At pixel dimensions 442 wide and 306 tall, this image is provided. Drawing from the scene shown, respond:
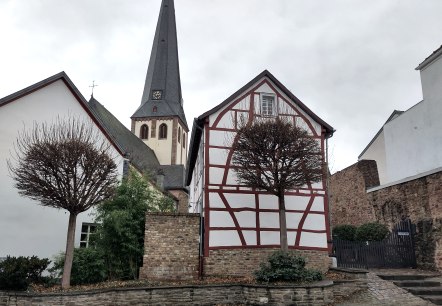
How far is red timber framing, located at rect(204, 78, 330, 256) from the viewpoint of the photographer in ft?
44.7

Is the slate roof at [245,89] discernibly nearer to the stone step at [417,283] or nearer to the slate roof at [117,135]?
the slate roof at [117,135]

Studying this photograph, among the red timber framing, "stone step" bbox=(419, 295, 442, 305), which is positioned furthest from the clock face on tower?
"stone step" bbox=(419, 295, 442, 305)

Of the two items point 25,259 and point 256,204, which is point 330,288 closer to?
point 256,204

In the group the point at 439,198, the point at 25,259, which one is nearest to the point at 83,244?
the point at 25,259

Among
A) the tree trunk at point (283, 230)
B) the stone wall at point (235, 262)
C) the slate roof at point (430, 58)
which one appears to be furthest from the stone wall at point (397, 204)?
the tree trunk at point (283, 230)

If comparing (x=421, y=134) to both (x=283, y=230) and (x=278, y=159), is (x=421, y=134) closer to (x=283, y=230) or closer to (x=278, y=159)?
(x=278, y=159)

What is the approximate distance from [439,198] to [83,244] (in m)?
13.6

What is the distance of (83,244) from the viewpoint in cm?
1670

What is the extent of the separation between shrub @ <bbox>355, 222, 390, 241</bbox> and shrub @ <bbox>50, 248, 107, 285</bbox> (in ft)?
32.2

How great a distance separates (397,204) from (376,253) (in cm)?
388

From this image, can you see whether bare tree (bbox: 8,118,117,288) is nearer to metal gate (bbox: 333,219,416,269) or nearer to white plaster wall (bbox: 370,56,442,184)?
metal gate (bbox: 333,219,416,269)

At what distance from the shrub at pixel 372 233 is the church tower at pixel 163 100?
1589 inches

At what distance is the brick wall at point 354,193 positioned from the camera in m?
21.1

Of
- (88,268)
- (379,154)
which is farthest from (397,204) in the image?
(88,268)
